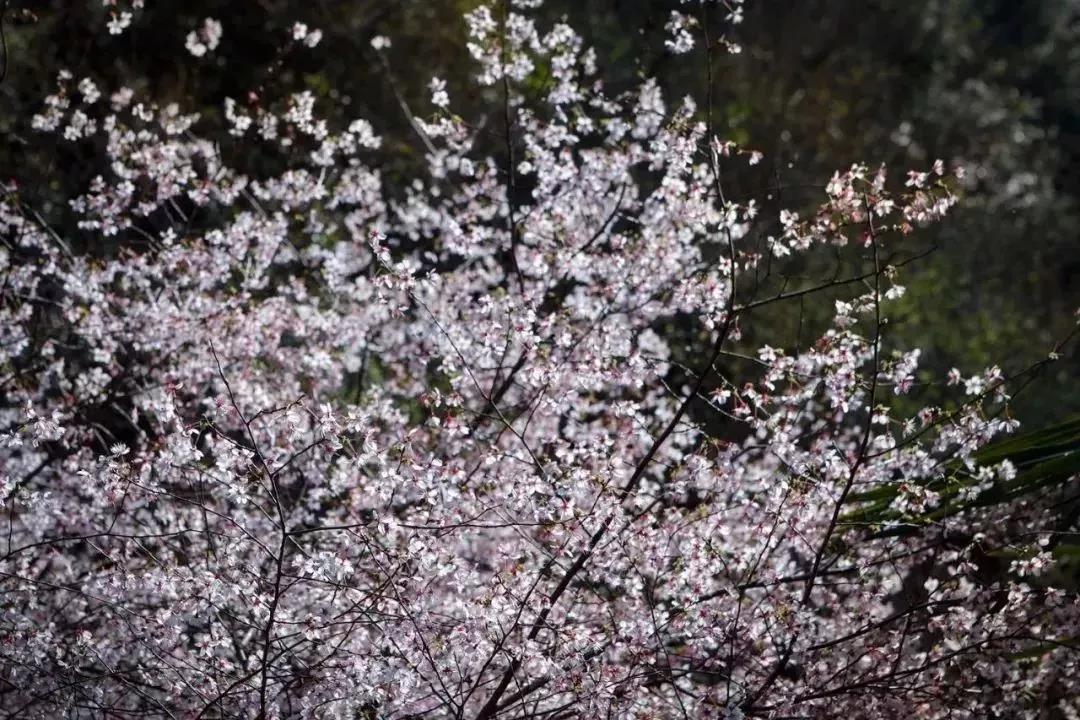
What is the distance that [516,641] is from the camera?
5551 mm

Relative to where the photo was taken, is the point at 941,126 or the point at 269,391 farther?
the point at 941,126

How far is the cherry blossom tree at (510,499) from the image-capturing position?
17.1 feet

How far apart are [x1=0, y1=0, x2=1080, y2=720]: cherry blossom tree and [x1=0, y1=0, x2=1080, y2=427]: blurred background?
3875 mm

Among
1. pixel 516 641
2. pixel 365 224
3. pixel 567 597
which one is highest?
pixel 365 224

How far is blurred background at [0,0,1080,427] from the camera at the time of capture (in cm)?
1509

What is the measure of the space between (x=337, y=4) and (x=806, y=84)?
9.37 metres

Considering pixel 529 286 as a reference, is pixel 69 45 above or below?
above

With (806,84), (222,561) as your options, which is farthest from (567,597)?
(806,84)

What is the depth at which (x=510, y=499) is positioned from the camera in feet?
19.1

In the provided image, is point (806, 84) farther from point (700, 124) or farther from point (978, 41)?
point (700, 124)

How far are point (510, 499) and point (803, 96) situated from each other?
653 inches

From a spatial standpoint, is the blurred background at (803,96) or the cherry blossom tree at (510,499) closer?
the cherry blossom tree at (510,499)

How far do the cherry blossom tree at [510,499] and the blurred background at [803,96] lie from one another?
153 inches

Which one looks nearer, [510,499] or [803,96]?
[510,499]
